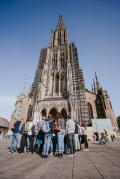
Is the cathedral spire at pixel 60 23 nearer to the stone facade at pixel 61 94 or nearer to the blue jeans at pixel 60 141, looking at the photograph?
the stone facade at pixel 61 94

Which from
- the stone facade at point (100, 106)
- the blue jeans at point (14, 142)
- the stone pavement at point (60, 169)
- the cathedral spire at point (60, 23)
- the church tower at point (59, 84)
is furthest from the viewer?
the cathedral spire at point (60, 23)

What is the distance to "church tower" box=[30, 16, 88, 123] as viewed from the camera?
2322cm

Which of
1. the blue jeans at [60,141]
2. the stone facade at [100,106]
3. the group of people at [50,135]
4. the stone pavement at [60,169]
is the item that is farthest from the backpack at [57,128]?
the stone facade at [100,106]

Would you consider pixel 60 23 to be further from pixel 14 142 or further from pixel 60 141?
pixel 60 141

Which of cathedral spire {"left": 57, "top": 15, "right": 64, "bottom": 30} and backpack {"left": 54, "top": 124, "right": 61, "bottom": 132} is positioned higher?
cathedral spire {"left": 57, "top": 15, "right": 64, "bottom": 30}

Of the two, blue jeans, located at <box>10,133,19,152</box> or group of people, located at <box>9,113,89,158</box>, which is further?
blue jeans, located at <box>10,133,19,152</box>

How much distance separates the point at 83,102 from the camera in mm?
23469

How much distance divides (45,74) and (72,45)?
40.2 ft

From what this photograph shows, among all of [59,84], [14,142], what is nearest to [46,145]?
[14,142]

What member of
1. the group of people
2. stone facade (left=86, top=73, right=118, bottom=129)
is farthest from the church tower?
the group of people

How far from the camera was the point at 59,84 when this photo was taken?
90.1ft

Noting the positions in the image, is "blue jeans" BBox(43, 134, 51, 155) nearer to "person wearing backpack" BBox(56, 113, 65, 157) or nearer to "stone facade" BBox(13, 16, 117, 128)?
"person wearing backpack" BBox(56, 113, 65, 157)

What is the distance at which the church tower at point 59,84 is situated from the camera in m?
23.2

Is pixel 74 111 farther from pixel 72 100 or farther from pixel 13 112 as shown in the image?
pixel 13 112
